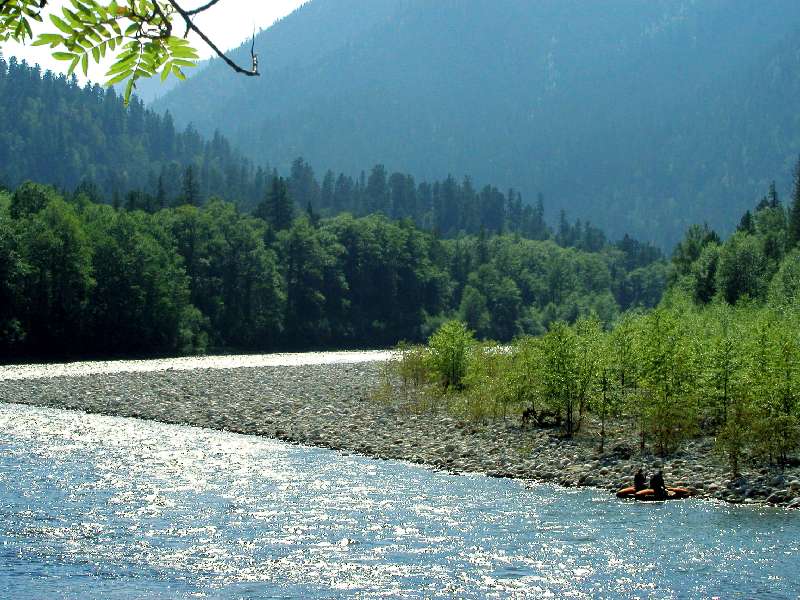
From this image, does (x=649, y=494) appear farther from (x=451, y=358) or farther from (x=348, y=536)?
(x=451, y=358)

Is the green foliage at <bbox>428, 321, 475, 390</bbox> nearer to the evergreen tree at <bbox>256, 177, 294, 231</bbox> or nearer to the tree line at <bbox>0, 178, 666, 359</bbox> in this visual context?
the tree line at <bbox>0, 178, 666, 359</bbox>

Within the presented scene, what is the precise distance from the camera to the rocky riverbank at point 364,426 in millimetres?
32250

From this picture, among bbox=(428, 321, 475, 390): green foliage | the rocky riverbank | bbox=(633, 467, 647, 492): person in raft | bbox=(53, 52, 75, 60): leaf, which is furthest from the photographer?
bbox=(428, 321, 475, 390): green foliage

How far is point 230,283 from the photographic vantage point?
422 ft

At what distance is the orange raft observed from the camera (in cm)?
2909

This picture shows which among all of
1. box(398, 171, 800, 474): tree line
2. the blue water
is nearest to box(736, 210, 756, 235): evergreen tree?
box(398, 171, 800, 474): tree line

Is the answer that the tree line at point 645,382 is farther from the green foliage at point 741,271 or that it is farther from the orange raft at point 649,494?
the green foliage at point 741,271

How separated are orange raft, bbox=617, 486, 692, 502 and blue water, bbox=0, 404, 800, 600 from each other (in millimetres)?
602

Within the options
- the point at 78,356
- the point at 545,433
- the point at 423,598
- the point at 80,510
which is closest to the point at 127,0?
the point at 423,598

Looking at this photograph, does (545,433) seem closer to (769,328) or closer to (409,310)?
(769,328)

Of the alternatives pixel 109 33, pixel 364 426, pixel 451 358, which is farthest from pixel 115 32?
pixel 451 358

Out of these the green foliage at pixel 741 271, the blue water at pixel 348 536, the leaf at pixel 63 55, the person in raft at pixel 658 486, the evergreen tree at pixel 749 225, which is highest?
the evergreen tree at pixel 749 225

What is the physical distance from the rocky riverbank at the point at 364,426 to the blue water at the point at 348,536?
7.89ft

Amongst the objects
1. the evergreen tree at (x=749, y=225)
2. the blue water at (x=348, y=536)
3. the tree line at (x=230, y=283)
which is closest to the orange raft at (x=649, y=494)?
the blue water at (x=348, y=536)
